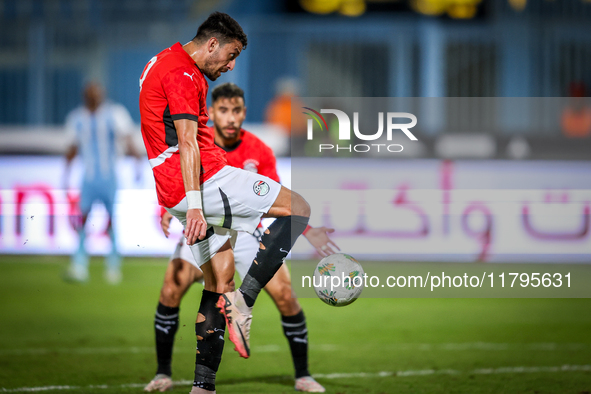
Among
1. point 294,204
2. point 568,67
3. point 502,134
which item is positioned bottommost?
point 294,204

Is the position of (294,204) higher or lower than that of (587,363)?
higher

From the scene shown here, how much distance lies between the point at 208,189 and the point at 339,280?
96 centimetres

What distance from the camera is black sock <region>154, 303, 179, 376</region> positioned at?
4.92 metres

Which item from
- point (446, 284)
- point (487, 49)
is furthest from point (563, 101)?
point (446, 284)

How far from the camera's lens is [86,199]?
31.8 ft

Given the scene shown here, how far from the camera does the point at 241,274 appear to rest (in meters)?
5.16

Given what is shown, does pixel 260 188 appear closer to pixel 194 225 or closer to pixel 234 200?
pixel 234 200

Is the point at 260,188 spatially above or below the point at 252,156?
below

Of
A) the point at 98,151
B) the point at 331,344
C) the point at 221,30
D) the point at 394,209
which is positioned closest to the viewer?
the point at 221,30

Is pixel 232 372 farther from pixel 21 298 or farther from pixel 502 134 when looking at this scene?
pixel 502 134

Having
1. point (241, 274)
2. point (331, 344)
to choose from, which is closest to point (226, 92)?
point (241, 274)

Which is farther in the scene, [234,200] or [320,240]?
[320,240]

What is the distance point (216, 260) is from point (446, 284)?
22.1 ft

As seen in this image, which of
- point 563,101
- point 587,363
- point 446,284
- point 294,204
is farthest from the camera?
point 563,101
